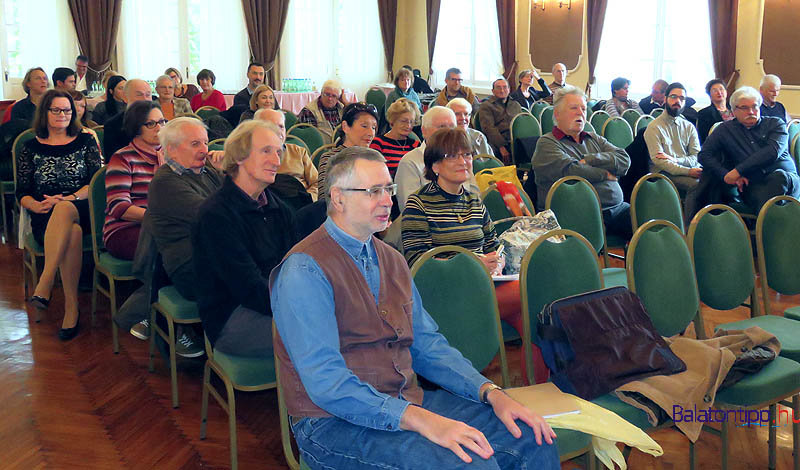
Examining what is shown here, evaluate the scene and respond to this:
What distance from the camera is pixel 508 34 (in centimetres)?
1212

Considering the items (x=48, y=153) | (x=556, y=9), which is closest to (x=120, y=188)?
(x=48, y=153)

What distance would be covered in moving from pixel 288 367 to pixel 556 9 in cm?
1046

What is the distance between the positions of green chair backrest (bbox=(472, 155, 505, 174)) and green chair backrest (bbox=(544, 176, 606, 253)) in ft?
2.83

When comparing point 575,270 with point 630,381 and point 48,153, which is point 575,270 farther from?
point 48,153

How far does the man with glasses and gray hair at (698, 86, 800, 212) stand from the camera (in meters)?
5.09

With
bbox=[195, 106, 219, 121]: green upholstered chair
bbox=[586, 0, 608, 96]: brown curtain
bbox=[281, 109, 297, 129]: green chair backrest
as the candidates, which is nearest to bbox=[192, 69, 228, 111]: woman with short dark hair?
bbox=[195, 106, 219, 121]: green upholstered chair

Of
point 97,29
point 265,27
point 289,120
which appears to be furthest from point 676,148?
point 97,29

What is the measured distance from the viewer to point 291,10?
12680 millimetres

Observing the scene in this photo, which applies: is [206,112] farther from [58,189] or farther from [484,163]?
[484,163]

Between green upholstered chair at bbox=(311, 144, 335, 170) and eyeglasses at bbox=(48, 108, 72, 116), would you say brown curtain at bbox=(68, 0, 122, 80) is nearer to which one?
green upholstered chair at bbox=(311, 144, 335, 170)

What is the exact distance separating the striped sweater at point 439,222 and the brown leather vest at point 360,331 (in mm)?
990

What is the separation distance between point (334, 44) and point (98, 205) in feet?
32.8

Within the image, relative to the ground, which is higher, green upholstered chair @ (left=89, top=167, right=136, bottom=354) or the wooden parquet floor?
green upholstered chair @ (left=89, top=167, right=136, bottom=354)

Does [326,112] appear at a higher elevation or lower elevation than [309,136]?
higher
